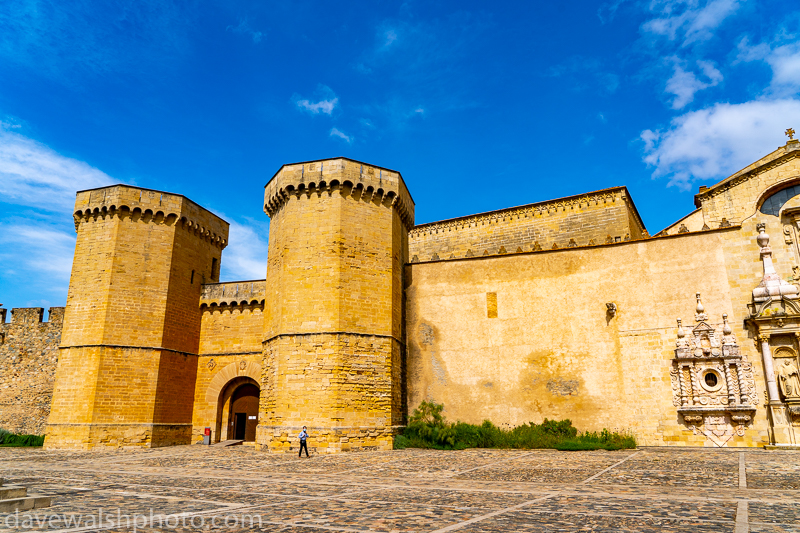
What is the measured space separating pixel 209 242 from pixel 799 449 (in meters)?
23.0

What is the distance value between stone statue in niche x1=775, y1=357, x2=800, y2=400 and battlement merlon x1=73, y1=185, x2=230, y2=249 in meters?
21.7

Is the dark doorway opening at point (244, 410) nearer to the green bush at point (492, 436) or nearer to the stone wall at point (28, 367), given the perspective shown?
the green bush at point (492, 436)

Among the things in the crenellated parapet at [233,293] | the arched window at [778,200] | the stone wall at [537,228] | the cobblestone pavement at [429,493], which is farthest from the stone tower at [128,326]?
the arched window at [778,200]

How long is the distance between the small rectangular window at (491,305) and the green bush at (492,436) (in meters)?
3.64

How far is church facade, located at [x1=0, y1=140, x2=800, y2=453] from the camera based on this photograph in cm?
1549

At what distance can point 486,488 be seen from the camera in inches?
331

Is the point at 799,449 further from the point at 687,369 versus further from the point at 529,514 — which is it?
the point at 529,514

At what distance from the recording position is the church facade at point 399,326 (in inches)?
610

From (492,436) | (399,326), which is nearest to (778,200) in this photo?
(492,436)

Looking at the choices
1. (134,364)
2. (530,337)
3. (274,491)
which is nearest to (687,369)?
(530,337)

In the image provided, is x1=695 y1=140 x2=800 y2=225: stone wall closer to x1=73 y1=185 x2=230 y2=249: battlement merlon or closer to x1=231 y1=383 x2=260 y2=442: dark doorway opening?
x1=231 y1=383 x2=260 y2=442: dark doorway opening

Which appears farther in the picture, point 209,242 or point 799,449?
point 209,242

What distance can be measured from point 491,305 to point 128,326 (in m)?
13.8

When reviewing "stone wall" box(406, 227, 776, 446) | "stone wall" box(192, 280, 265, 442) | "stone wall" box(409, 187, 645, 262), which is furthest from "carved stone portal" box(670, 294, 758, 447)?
"stone wall" box(192, 280, 265, 442)
